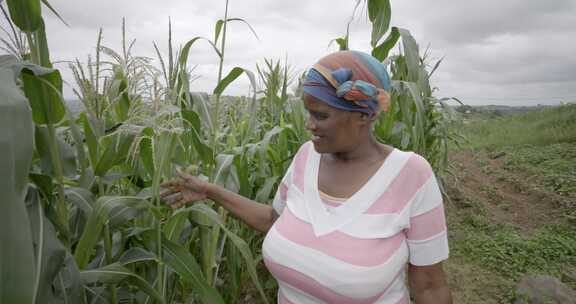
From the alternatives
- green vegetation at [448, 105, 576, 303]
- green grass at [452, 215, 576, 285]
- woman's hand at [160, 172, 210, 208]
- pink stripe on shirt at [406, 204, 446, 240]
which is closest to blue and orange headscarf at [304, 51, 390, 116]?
pink stripe on shirt at [406, 204, 446, 240]

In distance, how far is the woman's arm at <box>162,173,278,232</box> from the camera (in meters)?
1.40

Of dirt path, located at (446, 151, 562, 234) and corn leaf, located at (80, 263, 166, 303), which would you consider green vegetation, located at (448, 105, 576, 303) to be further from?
corn leaf, located at (80, 263, 166, 303)

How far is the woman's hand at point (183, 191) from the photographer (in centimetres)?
138

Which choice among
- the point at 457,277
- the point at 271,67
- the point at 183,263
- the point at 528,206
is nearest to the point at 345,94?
the point at 183,263

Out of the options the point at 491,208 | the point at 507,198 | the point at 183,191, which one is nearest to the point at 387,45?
the point at 183,191

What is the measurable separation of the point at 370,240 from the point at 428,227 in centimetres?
21

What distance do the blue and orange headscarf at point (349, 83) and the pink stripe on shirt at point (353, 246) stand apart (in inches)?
17.4

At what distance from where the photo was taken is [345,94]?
1.22m

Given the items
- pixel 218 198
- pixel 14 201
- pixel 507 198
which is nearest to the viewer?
pixel 14 201

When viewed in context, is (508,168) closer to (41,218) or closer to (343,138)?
(343,138)

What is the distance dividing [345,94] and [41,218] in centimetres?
95

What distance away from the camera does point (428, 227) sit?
124 centimetres

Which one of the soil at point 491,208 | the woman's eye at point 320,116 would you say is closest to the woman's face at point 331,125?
the woman's eye at point 320,116

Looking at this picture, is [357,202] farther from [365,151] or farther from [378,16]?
[378,16]
